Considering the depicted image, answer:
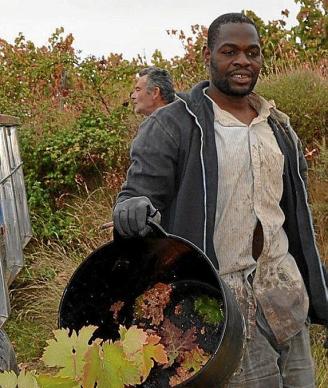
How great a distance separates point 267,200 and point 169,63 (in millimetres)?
9759

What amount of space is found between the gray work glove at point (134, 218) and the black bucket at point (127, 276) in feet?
0.13

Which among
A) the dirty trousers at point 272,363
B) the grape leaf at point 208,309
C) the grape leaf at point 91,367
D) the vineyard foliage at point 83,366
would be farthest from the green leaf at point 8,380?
the dirty trousers at point 272,363

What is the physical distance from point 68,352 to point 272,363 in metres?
1.78

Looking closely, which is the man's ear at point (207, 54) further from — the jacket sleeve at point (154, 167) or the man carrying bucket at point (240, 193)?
the jacket sleeve at point (154, 167)

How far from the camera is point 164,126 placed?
314cm

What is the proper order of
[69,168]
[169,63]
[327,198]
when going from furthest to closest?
[169,63]
[69,168]
[327,198]

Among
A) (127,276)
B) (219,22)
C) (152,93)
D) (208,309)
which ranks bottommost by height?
(208,309)

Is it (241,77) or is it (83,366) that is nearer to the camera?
(83,366)

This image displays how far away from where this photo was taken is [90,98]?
1161 cm

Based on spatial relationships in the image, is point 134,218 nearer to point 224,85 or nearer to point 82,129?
point 224,85

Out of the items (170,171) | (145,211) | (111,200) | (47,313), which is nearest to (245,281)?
(170,171)

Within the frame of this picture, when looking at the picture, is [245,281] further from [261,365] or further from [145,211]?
[145,211]

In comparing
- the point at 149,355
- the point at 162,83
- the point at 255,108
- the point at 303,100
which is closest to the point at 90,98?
the point at 303,100

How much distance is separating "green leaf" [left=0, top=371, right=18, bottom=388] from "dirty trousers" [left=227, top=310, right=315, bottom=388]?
1.72 metres
